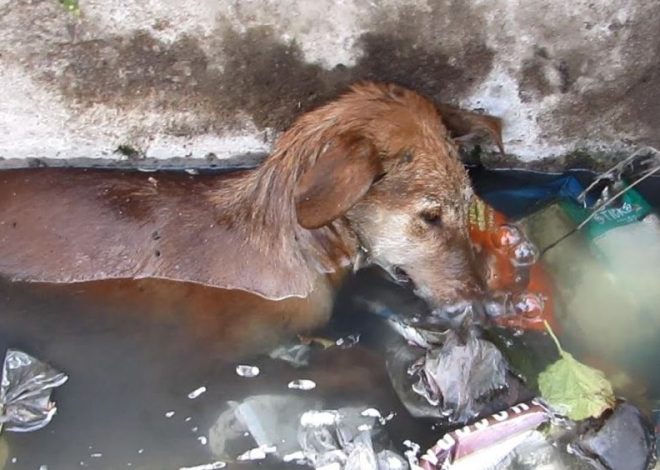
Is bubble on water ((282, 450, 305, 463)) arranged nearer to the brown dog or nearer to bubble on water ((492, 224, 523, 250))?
the brown dog

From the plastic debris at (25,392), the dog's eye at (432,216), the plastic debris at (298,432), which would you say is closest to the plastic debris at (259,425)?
the plastic debris at (298,432)

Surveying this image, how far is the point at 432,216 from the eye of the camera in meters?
4.14

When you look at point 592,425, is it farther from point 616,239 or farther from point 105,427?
point 105,427

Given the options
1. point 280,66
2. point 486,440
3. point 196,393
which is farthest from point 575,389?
point 280,66

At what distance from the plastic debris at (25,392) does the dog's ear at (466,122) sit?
236 cm

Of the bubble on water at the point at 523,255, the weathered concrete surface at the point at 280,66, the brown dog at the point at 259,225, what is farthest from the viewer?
the bubble on water at the point at 523,255

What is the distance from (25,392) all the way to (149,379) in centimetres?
61

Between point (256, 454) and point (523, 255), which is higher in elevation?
point (523, 255)

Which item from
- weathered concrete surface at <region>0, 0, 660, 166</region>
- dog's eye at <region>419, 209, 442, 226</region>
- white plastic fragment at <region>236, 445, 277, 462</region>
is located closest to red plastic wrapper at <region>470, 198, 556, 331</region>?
dog's eye at <region>419, 209, 442, 226</region>

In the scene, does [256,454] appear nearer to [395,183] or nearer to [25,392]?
[25,392]

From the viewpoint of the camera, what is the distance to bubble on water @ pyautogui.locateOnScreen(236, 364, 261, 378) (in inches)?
177

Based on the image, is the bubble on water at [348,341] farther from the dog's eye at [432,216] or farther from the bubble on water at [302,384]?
the dog's eye at [432,216]

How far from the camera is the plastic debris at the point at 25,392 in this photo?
14.0 feet

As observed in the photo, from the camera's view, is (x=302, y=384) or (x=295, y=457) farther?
(x=302, y=384)
